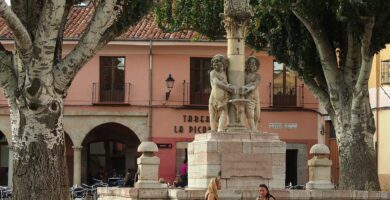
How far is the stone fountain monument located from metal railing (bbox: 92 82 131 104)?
17.4 m

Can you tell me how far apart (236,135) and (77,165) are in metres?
18.3

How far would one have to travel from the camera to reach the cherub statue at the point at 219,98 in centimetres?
1973

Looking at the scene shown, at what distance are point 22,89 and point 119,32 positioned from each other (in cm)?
252

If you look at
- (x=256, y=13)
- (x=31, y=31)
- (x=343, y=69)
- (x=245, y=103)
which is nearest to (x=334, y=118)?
(x=343, y=69)

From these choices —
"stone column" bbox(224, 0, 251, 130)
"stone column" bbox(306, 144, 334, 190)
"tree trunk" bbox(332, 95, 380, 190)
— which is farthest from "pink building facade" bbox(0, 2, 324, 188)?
"stone column" bbox(224, 0, 251, 130)

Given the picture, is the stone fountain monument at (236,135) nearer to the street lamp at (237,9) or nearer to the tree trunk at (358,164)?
the street lamp at (237,9)

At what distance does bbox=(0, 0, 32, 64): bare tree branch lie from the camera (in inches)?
695

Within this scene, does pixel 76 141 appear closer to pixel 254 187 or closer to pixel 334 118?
pixel 334 118

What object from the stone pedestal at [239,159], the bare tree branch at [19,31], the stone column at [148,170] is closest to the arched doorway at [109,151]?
the stone column at [148,170]

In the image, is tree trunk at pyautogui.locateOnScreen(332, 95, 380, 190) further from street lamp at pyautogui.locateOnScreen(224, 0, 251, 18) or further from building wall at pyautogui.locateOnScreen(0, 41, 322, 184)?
building wall at pyautogui.locateOnScreen(0, 41, 322, 184)

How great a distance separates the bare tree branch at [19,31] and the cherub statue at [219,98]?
3892 mm

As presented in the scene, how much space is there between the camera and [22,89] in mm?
18328

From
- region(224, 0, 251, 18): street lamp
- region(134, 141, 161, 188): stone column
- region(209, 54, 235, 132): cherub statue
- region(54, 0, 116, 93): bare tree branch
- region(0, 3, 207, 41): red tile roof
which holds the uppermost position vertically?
region(0, 3, 207, 41): red tile roof

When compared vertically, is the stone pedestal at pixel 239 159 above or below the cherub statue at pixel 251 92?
below
